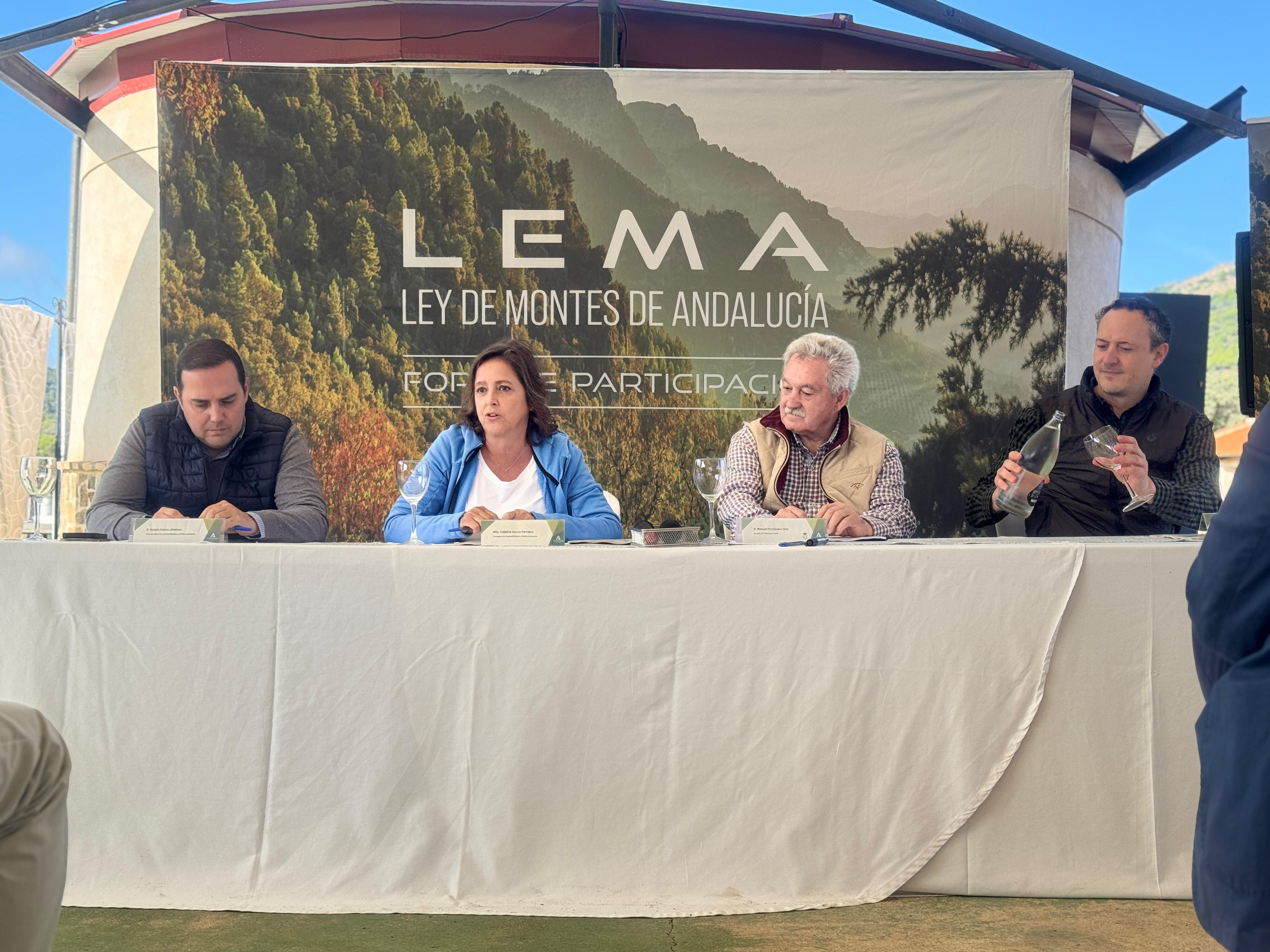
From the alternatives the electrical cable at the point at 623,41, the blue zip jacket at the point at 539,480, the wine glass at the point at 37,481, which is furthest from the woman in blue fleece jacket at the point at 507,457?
the electrical cable at the point at 623,41

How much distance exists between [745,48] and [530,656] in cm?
410

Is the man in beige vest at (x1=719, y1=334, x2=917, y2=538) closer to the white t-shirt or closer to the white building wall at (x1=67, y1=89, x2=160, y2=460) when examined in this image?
the white t-shirt

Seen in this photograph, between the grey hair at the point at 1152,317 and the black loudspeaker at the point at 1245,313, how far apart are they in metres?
1.16

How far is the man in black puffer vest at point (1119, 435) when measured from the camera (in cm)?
273

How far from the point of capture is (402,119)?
4.16 meters

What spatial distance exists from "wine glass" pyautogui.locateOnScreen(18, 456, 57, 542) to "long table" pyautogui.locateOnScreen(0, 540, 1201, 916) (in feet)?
0.76

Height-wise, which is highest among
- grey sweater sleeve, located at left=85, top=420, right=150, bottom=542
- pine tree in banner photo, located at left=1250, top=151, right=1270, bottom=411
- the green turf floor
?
pine tree in banner photo, located at left=1250, top=151, right=1270, bottom=411

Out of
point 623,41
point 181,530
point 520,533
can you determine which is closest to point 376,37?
point 623,41

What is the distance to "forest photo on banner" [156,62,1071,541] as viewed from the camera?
4.09 m

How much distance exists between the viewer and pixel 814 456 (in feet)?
8.87

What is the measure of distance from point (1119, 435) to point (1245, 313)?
1585mm

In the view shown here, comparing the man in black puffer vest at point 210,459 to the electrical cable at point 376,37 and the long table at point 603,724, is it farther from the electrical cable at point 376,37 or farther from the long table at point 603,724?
the electrical cable at point 376,37

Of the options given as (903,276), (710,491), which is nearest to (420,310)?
(903,276)

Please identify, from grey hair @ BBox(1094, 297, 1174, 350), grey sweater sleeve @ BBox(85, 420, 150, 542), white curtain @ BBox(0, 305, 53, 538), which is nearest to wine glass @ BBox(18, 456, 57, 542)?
grey sweater sleeve @ BBox(85, 420, 150, 542)
